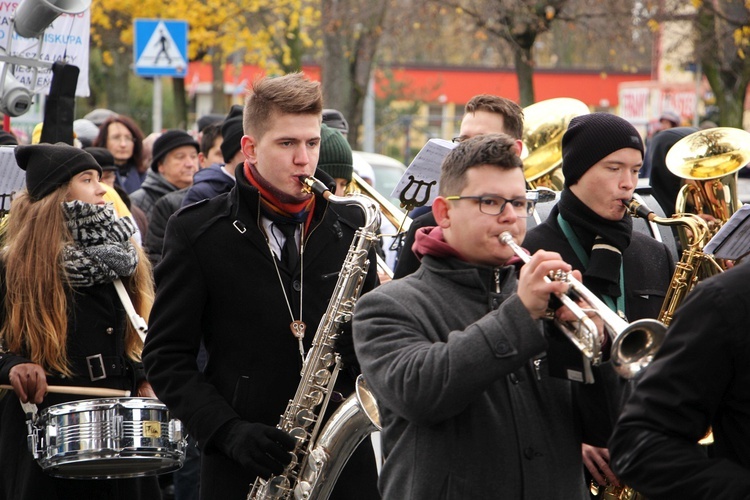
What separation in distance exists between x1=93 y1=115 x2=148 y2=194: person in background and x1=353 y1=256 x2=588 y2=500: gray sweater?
6507mm

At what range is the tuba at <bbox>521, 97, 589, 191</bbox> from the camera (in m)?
6.50

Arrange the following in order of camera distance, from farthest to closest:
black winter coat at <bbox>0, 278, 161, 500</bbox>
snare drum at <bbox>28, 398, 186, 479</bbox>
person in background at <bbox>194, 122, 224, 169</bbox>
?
person in background at <bbox>194, 122, 224, 169</bbox>, black winter coat at <bbox>0, 278, 161, 500</bbox>, snare drum at <bbox>28, 398, 186, 479</bbox>

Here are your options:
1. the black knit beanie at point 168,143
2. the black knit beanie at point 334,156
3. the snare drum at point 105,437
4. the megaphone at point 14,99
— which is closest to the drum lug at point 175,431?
the snare drum at point 105,437

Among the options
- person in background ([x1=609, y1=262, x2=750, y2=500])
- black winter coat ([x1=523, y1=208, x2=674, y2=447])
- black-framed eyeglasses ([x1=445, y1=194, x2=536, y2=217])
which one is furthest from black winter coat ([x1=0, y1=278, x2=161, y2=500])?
person in background ([x1=609, y1=262, x2=750, y2=500])

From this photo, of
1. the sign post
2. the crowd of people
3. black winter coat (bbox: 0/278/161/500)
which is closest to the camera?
the crowd of people

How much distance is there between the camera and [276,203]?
408cm

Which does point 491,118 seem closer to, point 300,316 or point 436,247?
point 300,316

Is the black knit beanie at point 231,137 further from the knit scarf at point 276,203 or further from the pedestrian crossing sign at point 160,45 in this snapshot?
the pedestrian crossing sign at point 160,45

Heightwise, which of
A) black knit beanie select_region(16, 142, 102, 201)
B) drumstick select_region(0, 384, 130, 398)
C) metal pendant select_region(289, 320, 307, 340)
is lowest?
drumstick select_region(0, 384, 130, 398)

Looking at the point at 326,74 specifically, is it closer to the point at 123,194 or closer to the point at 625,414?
the point at 123,194

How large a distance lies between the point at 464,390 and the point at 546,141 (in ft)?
12.9

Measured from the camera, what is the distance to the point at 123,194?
7496 millimetres

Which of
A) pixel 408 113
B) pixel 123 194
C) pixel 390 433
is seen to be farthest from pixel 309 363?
pixel 408 113

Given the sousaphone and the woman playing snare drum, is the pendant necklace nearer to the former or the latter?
the woman playing snare drum
